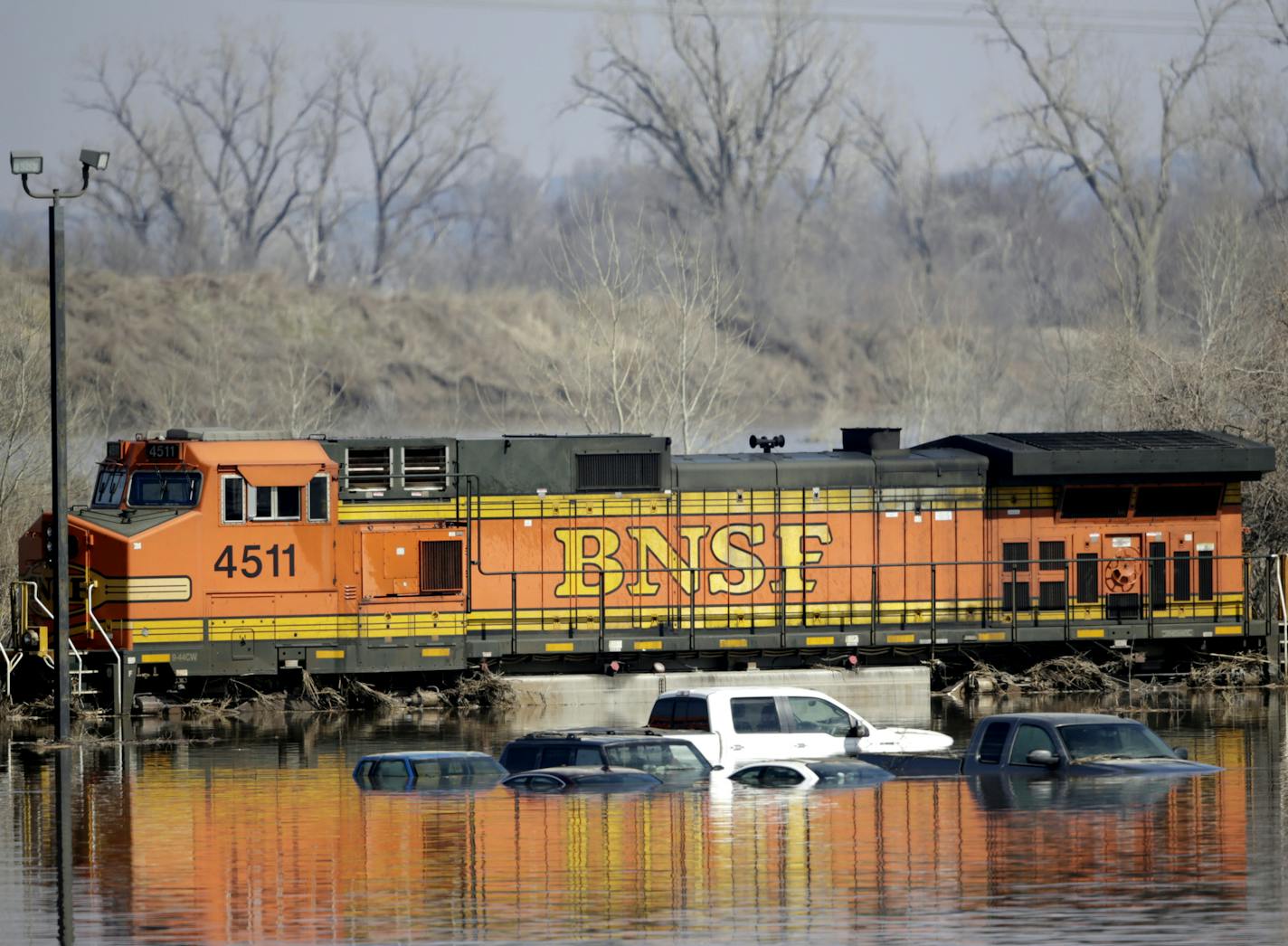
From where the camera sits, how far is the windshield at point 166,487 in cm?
3192

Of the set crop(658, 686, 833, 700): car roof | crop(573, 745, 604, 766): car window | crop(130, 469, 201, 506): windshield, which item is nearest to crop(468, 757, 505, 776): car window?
crop(573, 745, 604, 766): car window

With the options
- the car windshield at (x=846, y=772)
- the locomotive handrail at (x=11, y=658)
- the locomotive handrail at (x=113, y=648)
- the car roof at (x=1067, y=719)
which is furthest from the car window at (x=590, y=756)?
the locomotive handrail at (x=11, y=658)

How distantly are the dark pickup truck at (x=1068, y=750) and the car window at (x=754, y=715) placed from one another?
213 centimetres

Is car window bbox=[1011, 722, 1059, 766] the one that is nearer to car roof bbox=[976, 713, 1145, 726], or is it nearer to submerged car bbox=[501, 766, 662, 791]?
car roof bbox=[976, 713, 1145, 726]

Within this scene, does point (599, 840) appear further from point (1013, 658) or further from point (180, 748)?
point (1013, 658)

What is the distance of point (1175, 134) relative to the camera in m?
95.8

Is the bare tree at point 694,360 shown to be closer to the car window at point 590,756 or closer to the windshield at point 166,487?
the windshield at point 166,487

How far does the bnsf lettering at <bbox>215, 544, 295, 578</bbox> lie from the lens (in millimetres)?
32000

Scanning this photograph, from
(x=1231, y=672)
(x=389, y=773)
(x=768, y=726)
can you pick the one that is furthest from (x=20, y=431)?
(x=768, y=726)

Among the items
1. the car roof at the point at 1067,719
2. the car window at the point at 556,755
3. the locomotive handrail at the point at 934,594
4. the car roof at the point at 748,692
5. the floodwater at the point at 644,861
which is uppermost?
the locomotive handrail at the point at 934,594

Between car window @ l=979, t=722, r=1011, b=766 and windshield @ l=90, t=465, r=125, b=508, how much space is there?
48.2 feet

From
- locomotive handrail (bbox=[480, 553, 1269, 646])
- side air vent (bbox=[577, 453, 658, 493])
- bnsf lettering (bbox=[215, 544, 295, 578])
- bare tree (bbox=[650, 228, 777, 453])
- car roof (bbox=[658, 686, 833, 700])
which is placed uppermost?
bare tree (bbox=[650, 228, 777, 453])

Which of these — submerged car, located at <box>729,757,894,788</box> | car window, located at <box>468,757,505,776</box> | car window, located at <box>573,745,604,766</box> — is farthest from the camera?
car window, located at <box>468,757,505,776</box>

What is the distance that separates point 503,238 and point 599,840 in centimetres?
11639
